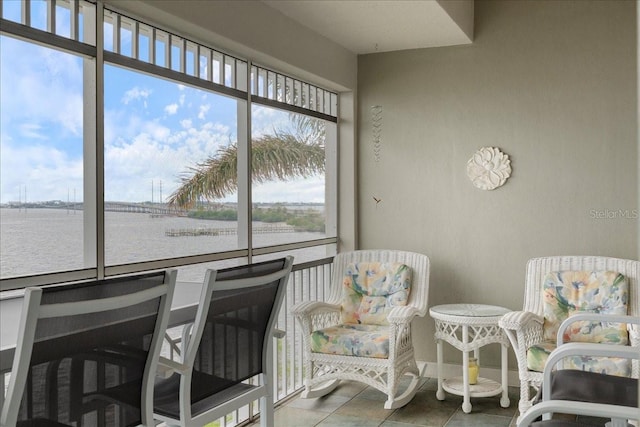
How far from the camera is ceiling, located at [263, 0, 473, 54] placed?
13.4 ft

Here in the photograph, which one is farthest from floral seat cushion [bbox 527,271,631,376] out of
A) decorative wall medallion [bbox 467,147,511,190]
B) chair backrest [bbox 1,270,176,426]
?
chair backrest [bbox 1,270,176,426]

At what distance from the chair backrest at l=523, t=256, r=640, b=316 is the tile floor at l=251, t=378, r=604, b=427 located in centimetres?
70

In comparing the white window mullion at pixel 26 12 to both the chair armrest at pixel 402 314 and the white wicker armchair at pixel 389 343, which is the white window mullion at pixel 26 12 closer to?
the white wicker armchair at pixel 389 343

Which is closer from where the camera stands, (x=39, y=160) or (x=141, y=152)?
(x=39, y=160)

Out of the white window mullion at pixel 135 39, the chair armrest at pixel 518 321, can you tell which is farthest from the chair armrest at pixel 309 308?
the white window mullion at pixel 135 39

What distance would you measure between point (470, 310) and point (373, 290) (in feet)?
2.27

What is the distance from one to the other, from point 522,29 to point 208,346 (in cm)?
349

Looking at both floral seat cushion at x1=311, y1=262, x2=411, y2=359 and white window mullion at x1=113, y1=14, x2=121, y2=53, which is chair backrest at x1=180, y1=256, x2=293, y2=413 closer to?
white window mullion at x1=113, y1=14, x2=121, y2=53

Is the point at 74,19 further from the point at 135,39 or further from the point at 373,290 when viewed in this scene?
the point at 373,290

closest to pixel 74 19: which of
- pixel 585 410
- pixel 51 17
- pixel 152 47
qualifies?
Result: pixel 51 17

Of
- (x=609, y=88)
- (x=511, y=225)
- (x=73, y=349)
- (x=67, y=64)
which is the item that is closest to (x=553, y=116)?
(x=609, y=88)

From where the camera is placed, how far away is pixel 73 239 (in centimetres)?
369

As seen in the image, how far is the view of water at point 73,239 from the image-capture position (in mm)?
3494

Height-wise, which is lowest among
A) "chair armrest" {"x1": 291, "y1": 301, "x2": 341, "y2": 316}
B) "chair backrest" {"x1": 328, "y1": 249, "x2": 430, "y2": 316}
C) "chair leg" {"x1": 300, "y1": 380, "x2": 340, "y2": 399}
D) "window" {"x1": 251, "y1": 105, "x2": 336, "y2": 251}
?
"chair leg" {"x1": 300, "y1": 380, "x2": 340, "y2": 399}
